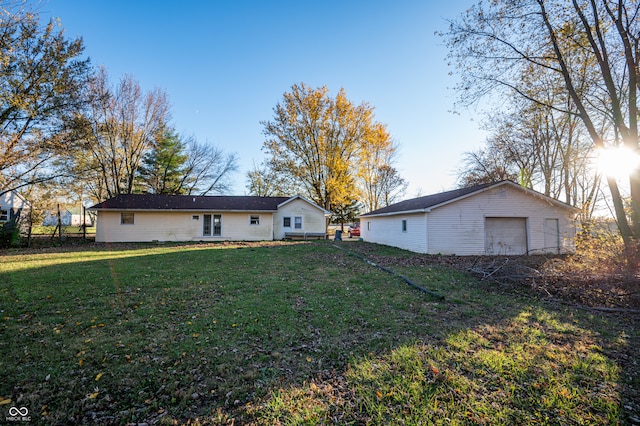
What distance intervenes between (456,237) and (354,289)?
920cm

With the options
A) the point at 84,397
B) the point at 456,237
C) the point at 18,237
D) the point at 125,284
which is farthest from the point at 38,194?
the point at 456,237

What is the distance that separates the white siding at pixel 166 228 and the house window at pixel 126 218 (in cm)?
19

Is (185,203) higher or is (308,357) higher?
(185,203)

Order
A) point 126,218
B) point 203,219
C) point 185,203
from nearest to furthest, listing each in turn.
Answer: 1. point 126,218
2. point 203,219
3. point 185,203

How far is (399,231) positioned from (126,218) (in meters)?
19.3

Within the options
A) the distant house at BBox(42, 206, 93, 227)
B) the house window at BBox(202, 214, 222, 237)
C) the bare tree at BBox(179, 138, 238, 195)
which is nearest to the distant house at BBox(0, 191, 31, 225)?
the distant house at BBox(42, 206, 93, 227)

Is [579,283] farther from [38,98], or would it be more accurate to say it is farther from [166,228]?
[38,98]

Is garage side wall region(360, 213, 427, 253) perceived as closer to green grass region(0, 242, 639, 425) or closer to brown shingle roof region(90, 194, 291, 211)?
green grass region(0, 242, 639, 425)

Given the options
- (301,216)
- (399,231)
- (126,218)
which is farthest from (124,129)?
(399,231)

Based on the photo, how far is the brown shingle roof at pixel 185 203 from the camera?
64.2 ft

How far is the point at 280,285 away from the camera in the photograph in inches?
286

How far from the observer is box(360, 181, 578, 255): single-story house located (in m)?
13.7

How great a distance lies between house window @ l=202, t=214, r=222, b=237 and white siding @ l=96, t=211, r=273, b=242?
0.23 metres

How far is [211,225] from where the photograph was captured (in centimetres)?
2070
